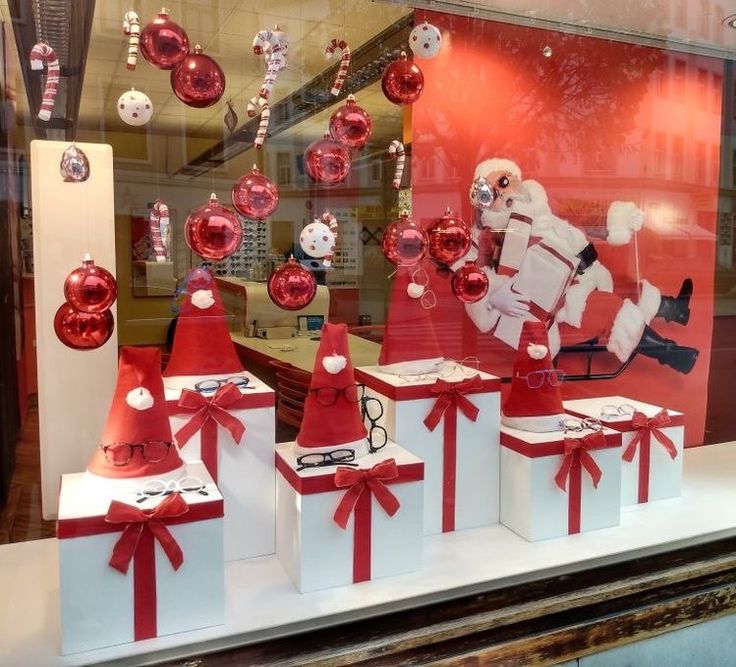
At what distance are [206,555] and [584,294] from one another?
6.28 ft

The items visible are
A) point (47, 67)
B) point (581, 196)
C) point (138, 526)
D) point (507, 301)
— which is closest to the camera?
point (138, 526)

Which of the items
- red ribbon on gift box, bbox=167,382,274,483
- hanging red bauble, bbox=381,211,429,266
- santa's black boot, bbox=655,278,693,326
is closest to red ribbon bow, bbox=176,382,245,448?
red ribbon on gift box, bbox=167,382,274,483

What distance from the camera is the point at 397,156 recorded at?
84.8 inches

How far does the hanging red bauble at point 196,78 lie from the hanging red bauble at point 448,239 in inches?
26.6

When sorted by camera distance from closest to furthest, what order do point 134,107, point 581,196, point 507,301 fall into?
1. point 134,107
2. point 507,301
3. point 581,196

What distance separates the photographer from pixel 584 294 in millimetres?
2768

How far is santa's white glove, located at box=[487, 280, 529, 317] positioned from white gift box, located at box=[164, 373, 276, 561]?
115 cm

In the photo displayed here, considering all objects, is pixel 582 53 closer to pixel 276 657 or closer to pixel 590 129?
pixel 590 129

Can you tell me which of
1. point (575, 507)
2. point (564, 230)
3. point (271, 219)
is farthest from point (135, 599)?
point (564, 230)

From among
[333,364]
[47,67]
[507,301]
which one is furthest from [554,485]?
[47,67]

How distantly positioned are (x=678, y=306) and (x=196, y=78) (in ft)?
7.47

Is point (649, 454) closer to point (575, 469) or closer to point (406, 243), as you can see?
point (575, 469)

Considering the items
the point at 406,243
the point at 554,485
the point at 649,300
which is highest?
the point at 406,243

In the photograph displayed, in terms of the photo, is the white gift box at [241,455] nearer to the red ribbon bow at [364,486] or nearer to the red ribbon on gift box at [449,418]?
the red ribbon bow at [364,486]
